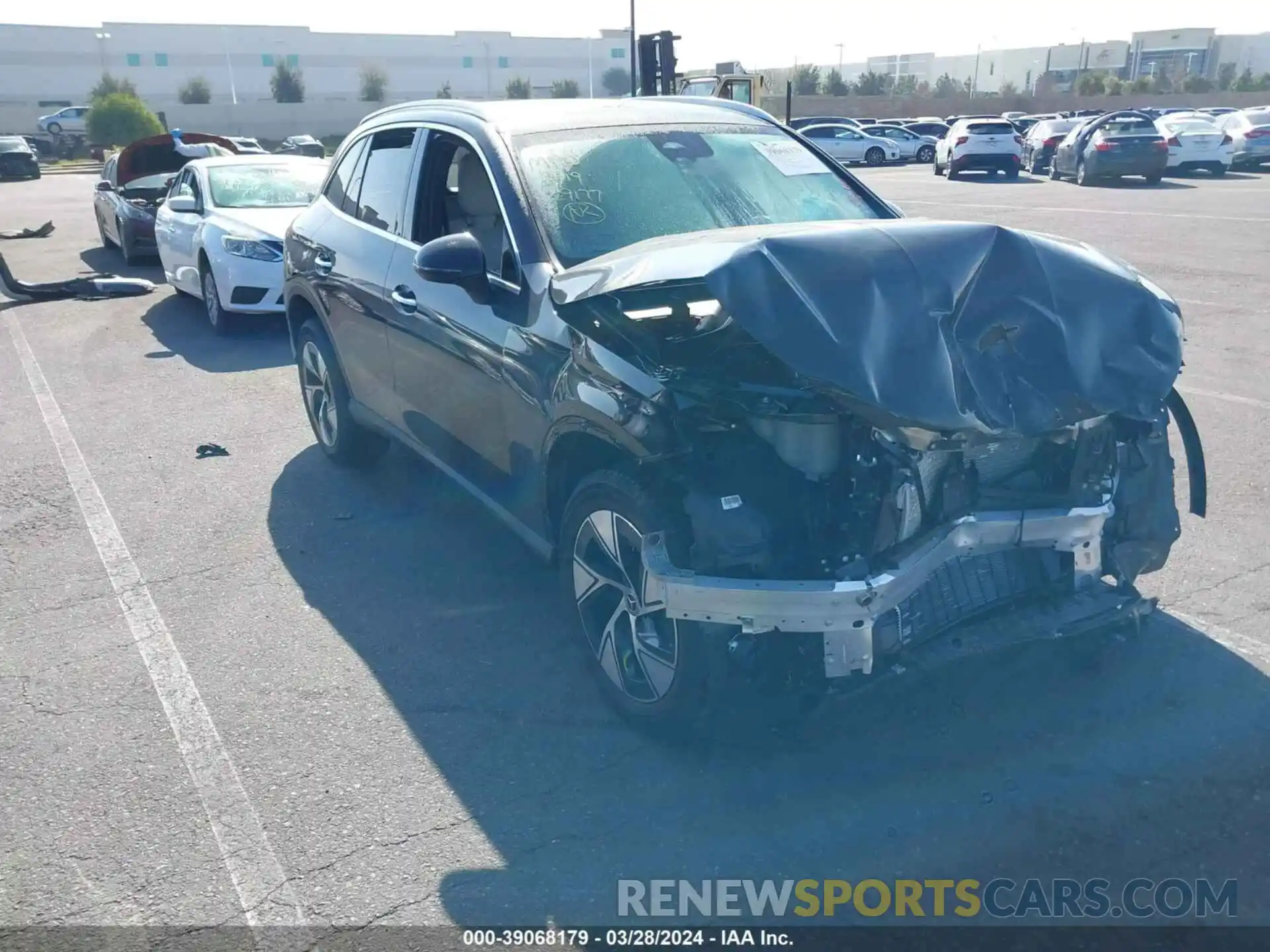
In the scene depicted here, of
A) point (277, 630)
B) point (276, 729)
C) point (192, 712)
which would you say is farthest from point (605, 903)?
point (277, 630)

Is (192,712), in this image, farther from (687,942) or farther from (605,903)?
(687,942)

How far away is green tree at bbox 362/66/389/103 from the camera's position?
282 feet

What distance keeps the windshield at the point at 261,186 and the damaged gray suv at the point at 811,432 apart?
8.23 metres

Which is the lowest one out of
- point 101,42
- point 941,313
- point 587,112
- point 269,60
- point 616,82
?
point 941,313

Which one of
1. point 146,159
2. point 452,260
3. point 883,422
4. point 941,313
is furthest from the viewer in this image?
point 146,159

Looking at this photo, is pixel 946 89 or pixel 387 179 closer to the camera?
pixel 387 179

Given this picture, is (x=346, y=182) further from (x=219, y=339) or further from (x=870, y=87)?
(x=870, y=87)

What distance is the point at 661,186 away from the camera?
4.61 meters

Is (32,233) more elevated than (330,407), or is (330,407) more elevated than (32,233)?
(330,407)

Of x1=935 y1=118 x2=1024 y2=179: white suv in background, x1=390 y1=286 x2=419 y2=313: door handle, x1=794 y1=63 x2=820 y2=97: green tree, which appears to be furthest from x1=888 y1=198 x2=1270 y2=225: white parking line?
x1=794 y1=63 x2=820 y2=97: green tree

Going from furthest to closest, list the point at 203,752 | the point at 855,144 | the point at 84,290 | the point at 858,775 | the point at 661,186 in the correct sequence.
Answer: the point at 855,144 < the point at 84,290 < the point at 661,186 < the point at 203,752 < the point at 858,775

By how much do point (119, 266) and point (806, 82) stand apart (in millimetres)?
70314

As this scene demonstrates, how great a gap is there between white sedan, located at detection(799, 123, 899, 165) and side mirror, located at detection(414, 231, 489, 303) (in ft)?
121

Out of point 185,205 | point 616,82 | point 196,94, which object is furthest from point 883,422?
point 616,82
